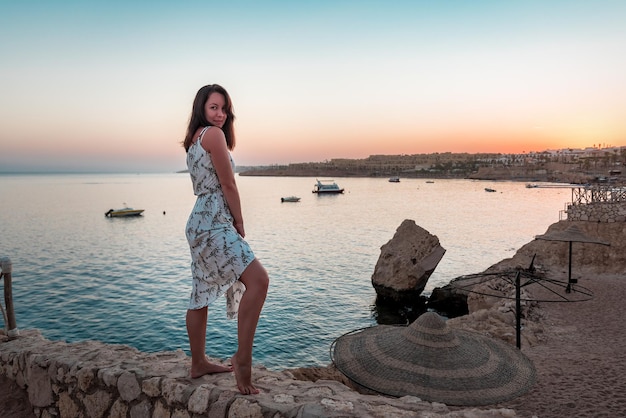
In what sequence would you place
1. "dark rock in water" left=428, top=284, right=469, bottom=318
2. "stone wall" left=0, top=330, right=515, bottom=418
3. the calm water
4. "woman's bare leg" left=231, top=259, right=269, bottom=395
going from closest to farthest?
"woman's bare leg" left=231, top=259, right=269, bottom=395
"stone wall" left=0, top=330, right=515, bottom=418
the calm water
"dark rock in water" left=428, top=284, right=469, bottom=318

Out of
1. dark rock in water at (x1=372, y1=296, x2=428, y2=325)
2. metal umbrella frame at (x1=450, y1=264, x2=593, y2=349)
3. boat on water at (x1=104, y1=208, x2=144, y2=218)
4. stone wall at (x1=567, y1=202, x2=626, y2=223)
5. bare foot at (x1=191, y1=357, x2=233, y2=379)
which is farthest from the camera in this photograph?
boat on water at (x1=104, y1=208, x2=144, y2=218)

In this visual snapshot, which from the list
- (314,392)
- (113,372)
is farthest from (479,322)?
(113,372)

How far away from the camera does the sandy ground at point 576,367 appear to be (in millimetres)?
6250

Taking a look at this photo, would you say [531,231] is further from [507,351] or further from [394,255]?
[507,351]

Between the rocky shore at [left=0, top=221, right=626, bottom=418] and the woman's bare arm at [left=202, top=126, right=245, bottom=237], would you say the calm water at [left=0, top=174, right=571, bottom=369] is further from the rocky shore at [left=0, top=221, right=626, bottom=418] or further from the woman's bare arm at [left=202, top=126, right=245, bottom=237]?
the woman's bare arm at [left=202, top=126, right=245, bottom=237]

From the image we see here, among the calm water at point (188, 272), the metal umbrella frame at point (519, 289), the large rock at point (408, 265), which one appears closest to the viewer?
the metal umbrella frame at point (519, 289)

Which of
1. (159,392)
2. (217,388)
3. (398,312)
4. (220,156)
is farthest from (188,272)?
(220,156)

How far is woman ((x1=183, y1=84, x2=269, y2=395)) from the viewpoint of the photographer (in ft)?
9.64

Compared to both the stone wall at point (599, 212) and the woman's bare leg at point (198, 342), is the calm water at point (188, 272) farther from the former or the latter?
the woman's bare leg at point (198, 342)

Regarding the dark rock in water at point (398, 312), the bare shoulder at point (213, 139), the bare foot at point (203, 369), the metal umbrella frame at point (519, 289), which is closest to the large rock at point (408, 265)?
the dark rock in water at point (398, 312)

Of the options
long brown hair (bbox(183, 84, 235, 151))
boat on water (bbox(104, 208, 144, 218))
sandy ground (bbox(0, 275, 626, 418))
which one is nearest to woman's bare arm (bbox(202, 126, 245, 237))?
long brown hair (bbox(183, 84, 235, 151))

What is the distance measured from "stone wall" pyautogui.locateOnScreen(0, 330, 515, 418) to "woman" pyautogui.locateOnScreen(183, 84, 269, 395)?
0.27 meters

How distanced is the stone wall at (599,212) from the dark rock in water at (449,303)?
732cm

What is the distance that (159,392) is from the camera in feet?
11.3
